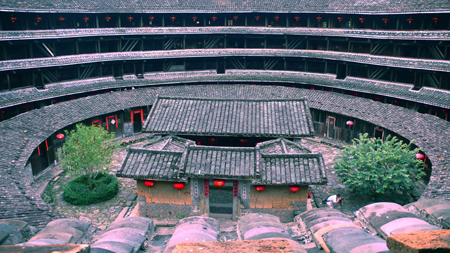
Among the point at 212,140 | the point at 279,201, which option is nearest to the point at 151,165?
the point at 212,140

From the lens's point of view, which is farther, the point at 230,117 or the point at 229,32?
the point at 229,32

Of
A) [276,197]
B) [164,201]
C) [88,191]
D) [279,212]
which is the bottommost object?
[88,191]

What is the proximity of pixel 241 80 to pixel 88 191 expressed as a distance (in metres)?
26.1

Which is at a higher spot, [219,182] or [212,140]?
[212,140]

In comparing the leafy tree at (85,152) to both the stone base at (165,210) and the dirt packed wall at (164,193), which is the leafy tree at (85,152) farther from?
the stone base at (165,210)

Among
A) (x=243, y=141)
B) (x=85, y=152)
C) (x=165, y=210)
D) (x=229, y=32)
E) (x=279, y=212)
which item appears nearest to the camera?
(x=279, y=212)

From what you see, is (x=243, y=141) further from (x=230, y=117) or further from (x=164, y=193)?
(x=164, y=193)

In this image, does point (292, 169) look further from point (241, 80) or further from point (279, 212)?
point (241, 80)

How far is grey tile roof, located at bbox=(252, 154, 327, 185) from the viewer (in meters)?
19.8

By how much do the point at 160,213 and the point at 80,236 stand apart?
9534mm

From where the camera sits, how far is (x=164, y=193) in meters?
21.4

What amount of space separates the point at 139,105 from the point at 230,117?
15.4m

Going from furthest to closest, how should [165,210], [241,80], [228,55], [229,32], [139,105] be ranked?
1. [228,55]
2. [229,32]
3. [241,80]
4. [139,105]
5. [165,210]

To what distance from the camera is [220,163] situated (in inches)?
805
